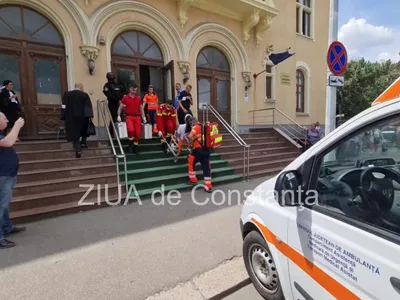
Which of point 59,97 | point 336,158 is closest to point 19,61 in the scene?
point 59,97

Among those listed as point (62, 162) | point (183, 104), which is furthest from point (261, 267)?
point (183, 104)

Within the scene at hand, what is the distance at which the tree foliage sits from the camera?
24.6 metres

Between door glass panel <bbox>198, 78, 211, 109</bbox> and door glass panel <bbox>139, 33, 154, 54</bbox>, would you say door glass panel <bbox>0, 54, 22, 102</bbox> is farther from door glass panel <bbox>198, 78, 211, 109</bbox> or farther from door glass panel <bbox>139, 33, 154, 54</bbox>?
door glass panel <bbox>198, 78, 211, 109</bbox>

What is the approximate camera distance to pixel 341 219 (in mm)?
1559

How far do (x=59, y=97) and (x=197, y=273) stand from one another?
284 inches

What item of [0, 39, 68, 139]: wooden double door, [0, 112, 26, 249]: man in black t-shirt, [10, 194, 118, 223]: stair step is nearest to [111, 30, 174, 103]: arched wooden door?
[0, 39, 68, 139]: wooden double door

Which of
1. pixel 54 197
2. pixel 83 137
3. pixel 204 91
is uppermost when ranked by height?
pixel 204 91

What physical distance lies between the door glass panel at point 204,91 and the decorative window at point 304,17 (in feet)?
22.7

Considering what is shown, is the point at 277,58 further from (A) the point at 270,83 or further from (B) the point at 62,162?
(B) the point at 62,162

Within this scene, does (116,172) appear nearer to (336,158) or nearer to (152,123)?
(152,123)

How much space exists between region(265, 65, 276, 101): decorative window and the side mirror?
35.9ft

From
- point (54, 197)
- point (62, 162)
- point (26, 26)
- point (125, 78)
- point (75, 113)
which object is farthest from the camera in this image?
point (125, 78)

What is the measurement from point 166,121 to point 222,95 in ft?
15.3

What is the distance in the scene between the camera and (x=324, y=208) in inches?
66.8
